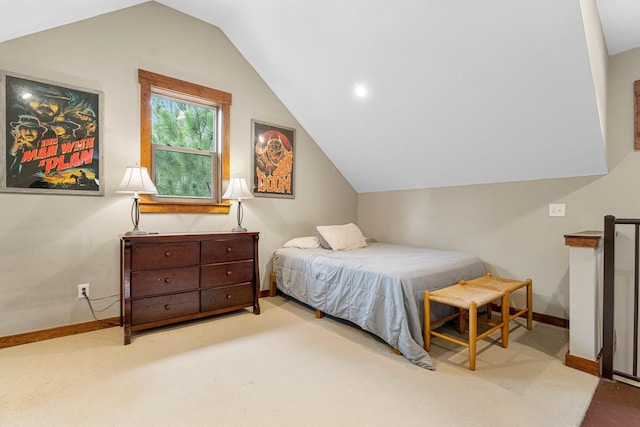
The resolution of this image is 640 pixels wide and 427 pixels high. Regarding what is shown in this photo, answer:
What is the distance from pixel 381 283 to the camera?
7.61 feet

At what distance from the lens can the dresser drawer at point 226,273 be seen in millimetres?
2756

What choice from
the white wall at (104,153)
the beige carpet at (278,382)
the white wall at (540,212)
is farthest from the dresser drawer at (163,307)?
the white wall at (540,212)

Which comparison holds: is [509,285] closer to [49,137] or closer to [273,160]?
[273,160]

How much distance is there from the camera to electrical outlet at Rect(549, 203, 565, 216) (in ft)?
9.13

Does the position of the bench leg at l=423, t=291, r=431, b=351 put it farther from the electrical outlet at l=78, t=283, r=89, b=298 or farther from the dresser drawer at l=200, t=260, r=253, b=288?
the electrical outlet at l=78, t=283, r=89, b=298

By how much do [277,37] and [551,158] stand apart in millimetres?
2857

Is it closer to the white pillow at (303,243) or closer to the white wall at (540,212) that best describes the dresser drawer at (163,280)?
the white pillow at (303,243)

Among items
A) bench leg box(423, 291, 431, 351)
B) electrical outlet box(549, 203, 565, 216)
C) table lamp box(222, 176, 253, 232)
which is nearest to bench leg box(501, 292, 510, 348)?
bench leg box(423, 291, 431, 351)

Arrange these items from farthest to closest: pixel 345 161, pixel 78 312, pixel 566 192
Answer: pixel 345 161 < pixel 566 192 < pixel 78 312

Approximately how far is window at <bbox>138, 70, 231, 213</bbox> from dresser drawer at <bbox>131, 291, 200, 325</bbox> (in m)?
0.90

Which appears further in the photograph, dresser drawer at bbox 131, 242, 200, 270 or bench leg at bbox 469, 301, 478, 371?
dresser drawer at bbox 131, 242, 200, 270

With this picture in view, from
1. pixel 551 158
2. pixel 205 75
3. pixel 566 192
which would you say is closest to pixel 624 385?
pixel 566 192

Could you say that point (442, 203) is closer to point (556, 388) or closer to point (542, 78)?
point (542, 78)

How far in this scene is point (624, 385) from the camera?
1.81 meters
